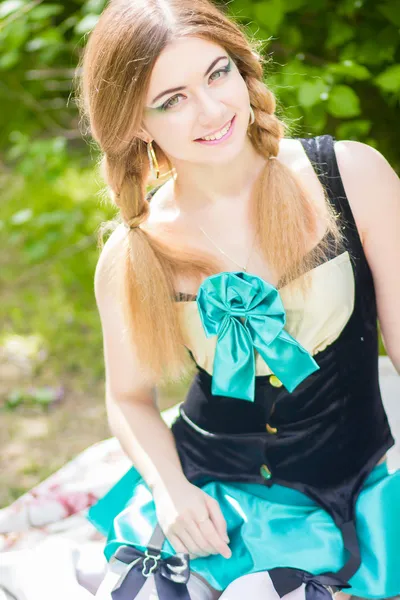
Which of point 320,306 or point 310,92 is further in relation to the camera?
point 310,92

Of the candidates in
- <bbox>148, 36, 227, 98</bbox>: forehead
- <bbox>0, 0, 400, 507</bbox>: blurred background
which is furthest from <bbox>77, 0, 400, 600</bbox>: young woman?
<bbox>0, 0, 400, 507</bbox>: blurred background

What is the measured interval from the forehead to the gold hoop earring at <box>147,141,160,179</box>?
193mm

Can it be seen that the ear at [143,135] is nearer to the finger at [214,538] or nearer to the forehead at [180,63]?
the forehead at [180,63]

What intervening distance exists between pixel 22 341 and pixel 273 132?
2.38 metres

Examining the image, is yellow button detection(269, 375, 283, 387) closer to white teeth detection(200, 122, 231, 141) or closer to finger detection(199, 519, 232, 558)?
finger detection(199, 519, 232, 558)

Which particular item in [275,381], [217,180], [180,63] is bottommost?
[275,381]

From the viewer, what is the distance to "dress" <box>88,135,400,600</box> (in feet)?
5.54

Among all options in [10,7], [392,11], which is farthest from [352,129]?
[10,7]

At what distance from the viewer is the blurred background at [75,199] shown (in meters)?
2.51

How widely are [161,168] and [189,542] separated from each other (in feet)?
2.84

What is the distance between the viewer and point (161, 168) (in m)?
1.84

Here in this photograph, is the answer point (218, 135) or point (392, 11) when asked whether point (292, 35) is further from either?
point (218, 135)

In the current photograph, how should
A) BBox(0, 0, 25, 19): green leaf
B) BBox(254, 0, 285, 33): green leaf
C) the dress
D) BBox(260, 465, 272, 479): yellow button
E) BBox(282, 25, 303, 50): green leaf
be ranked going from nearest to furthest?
the dress, BBox(260, 465, 272, 479): yellow button, BBox(254, 0, 285, 33): green leaf, BBox(282, 25, 303, 50): green leaf, BBox(0, 0, 25, 19): green leaf

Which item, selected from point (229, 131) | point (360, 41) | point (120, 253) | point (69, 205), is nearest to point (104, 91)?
point (229, 131)
